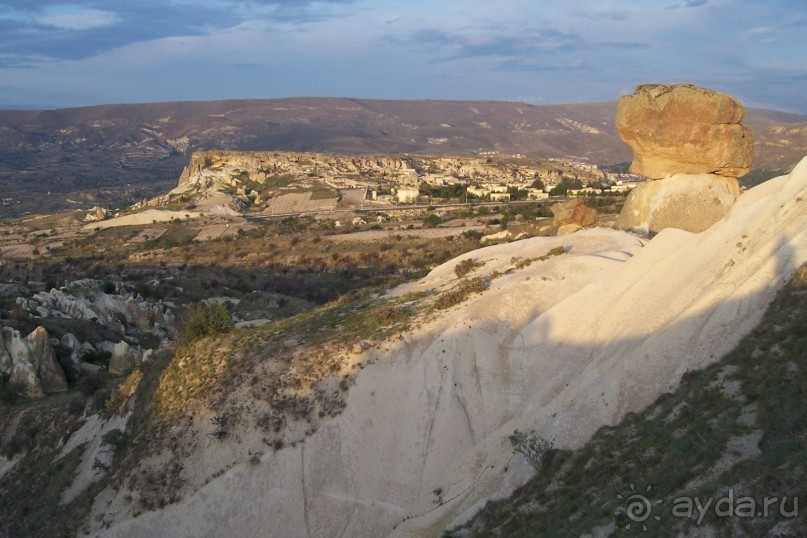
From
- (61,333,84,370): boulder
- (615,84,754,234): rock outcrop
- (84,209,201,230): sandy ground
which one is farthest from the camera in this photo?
(84,209,201,230): sandy ground

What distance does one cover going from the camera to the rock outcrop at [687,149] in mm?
18891

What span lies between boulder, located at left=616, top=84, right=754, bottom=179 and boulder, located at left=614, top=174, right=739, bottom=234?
361 millimetres

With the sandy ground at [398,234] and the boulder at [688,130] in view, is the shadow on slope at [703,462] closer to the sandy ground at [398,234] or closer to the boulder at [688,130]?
the boulder at [688,130]

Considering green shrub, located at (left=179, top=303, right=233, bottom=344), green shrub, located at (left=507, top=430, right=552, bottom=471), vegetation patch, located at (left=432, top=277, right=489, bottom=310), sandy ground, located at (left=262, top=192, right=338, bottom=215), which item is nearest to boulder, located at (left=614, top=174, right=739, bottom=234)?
vegetation patch, located at (left=432, top=277, right=489, bottom=310)

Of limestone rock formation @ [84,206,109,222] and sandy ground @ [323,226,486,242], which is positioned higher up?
sandy ground @ [323,226,486,242]

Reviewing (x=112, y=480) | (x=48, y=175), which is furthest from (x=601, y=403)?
(x=48, y=175)

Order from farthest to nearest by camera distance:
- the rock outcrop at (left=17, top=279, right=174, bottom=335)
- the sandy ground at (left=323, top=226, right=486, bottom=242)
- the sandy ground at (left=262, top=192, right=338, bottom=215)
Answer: the sandy ground at (left=262, top=192, right=338, bottom=215) → the sandy ground at (left=323, top=226, right=486, bottom=242) → the rock outcrop at (left=17, top=279, right=174, bottom=335)

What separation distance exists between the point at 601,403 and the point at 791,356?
280 centimetres

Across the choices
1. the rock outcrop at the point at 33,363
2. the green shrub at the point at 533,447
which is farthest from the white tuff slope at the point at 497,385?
the rock outcrop at the point at 33,363

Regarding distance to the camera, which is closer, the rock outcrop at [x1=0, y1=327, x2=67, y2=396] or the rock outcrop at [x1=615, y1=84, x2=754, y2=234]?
the rock outcrop at [x1=615, y1=84, x2=754, y2=234]

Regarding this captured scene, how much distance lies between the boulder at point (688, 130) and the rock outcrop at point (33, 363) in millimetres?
17546

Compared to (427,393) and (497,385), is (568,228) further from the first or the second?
(427,393)

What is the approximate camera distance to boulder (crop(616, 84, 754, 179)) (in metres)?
19.0

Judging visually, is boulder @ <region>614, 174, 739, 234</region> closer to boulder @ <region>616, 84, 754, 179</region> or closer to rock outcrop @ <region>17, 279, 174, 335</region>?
boulder @ <region>616, 84, 754, 179</region>
